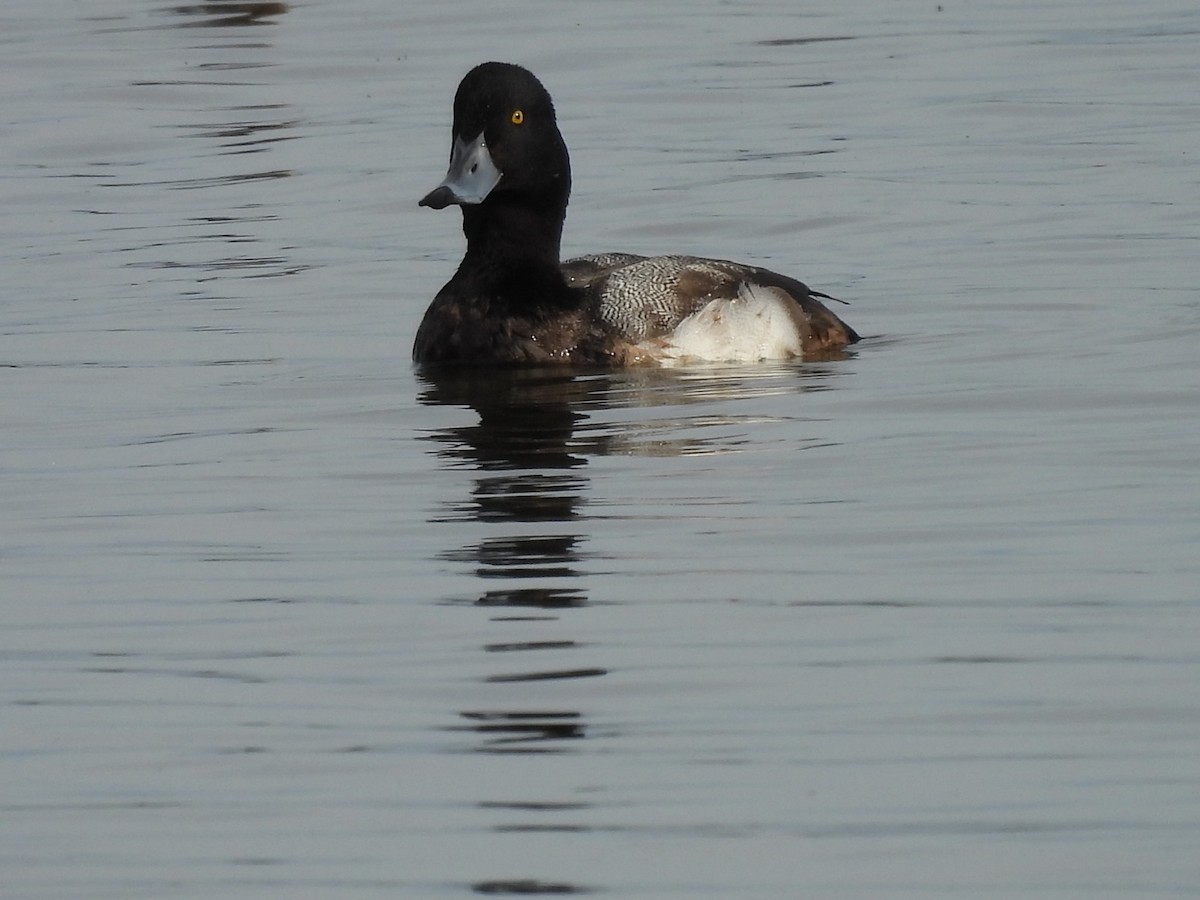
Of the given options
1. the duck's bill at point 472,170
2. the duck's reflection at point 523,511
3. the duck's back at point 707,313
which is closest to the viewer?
the duck's reflection at point 523,511

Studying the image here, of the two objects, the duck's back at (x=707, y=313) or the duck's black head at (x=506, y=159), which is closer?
the duck's back at (x=707, y=313)

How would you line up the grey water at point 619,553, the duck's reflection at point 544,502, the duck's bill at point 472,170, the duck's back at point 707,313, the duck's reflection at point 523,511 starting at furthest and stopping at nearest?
the duck's bill at point 472,170 < the duck's back at point 707,313 < the duck's reflection at point 523,511 < the duck's reflection at point 544,502 < the grey water at point 619,553

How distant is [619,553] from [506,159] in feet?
13.8

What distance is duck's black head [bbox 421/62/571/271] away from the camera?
10.6m

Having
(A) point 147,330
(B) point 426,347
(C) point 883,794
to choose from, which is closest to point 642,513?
(C) point 883,794

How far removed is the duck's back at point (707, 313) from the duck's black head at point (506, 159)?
36 centimetres

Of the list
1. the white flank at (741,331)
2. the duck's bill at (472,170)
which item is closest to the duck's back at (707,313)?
the white flank at (741,331)

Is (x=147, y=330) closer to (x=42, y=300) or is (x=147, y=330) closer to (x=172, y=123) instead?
(x=42, y=300)

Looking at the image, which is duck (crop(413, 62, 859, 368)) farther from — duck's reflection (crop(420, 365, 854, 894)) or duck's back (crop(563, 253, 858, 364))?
duck's reflection (crop(420, 365, 854, 894))

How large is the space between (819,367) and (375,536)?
3.37m

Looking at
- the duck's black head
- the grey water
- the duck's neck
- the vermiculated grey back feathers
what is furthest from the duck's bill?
the grey water

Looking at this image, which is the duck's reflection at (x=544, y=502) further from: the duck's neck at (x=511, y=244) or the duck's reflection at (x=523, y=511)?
the duck's neck at (x=511, y=244)

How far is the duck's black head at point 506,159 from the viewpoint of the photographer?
1060 cm

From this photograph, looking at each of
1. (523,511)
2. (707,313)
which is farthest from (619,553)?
(707,313)
